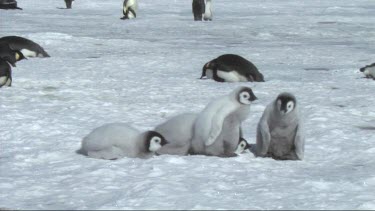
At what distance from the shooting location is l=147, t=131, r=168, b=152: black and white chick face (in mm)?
5457

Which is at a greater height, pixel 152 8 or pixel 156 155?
pixel 156 155

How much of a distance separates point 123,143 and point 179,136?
1.33ft

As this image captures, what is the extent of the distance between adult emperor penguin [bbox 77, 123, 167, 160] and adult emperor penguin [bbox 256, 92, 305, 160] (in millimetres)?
712

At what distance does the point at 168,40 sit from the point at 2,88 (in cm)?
788

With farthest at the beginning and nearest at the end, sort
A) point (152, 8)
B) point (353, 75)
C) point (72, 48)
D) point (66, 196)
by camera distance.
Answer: point (152, 8) < point (72, 48) < point (353, 75) < point (66, 196)

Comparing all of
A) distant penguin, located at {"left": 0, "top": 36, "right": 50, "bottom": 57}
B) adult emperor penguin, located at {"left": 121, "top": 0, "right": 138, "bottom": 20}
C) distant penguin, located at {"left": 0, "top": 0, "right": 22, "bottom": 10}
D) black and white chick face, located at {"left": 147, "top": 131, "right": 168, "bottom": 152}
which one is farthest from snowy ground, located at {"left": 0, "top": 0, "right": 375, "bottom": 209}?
distant penguin, located at {"left": 0, "top": 0, "right": 22, "bottom": 10}

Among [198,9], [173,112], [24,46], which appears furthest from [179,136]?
[198,9]

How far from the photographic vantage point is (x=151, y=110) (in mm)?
8016

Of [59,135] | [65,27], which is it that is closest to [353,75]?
[59,135]

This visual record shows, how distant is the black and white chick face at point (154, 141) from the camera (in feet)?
17.9

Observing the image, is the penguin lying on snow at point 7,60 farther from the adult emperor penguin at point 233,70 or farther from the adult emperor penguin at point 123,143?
the adult emperor penguin at point 123,143

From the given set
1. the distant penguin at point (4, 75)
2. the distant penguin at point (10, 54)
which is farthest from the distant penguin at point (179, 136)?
the distant penguin at point (10, 54)

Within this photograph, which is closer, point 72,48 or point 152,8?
point 72,48

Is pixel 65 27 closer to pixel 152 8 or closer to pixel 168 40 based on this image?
pixel 168 40
